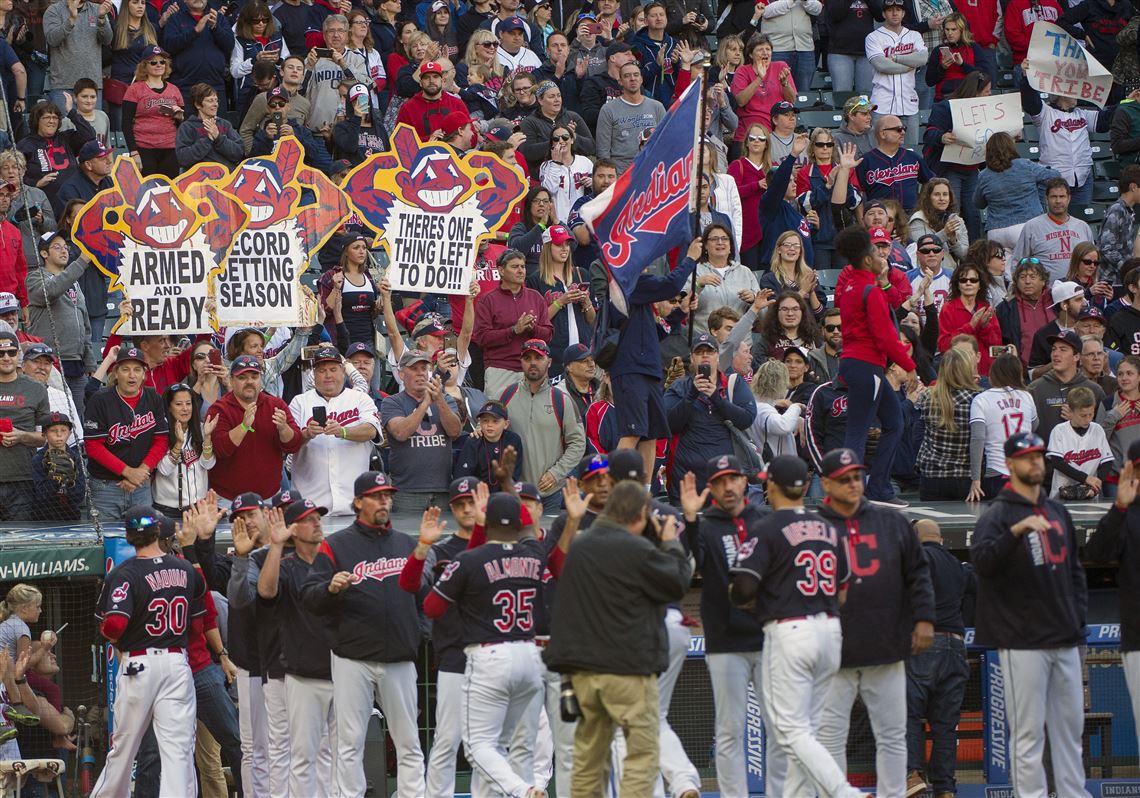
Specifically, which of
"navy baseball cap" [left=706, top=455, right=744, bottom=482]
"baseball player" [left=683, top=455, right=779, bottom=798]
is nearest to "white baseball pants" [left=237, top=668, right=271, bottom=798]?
"baseball player" [left=683, top=455, right=779, bottom=798]

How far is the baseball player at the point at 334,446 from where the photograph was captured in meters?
13.4

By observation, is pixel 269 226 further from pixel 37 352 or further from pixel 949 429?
pixel 949 429

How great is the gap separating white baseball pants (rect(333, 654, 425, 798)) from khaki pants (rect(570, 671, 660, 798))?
1.75 metres

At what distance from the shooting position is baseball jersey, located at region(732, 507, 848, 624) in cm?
1012

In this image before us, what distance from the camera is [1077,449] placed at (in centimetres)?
1359

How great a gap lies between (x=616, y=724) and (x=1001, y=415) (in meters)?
4.97

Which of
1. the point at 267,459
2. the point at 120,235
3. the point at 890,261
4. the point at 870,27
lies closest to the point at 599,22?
the point at 870,27

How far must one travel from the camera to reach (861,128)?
18.8 meters

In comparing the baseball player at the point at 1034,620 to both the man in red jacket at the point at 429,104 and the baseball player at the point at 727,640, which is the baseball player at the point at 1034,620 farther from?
the man in red jacket at the point at 429,104

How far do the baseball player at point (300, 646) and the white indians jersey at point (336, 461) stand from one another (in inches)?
77.3

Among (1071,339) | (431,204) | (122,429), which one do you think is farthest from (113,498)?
(1071,339)

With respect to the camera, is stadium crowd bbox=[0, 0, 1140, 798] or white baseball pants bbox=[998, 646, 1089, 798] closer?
white baseball pants bbox=[998, 646, 1089, 798]

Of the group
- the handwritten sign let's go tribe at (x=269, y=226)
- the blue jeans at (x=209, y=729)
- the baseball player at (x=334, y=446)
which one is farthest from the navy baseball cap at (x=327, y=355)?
the blue jeans at (x=209, y=729)

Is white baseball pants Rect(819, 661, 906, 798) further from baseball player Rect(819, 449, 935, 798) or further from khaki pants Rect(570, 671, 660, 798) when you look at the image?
khaki pants Rect(570, 671, 660, 798)
